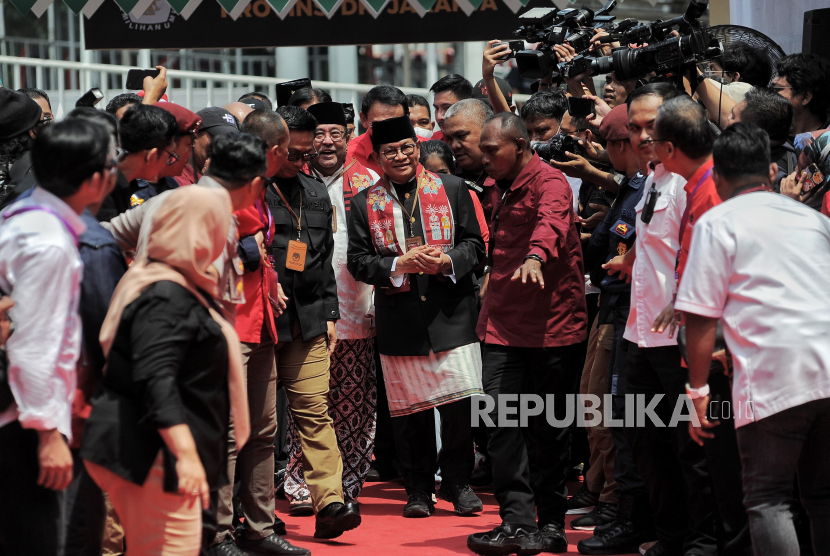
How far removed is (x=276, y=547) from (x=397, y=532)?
728mm

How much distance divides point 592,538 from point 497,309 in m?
1.15

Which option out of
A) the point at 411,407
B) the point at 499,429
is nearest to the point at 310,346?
the point at 411,407

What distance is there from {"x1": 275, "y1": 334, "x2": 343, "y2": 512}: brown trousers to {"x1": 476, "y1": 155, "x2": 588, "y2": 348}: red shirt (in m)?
0.84

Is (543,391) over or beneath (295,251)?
beneath

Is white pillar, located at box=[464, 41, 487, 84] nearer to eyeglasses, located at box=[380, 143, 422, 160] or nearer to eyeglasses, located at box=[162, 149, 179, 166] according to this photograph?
eyeglasses, located at box=[380, 143, 422, 160]

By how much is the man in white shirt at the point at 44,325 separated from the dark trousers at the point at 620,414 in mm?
2444

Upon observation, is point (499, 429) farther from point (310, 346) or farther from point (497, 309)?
point (310, 346)

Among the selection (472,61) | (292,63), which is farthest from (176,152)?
(292,63)

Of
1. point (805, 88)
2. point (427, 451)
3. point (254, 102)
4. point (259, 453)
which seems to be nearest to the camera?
point (259, 453)

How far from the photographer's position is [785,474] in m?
3.22

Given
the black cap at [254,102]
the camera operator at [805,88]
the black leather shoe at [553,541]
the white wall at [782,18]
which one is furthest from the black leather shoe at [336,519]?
the white wall at [782,18]

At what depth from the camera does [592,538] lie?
4684 mm

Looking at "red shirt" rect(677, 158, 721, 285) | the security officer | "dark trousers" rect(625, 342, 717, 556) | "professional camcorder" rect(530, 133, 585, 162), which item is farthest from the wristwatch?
"professional camcorder" rect(530, 133, 585, 162)

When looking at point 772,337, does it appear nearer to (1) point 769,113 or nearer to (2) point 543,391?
(1) point 769,113
